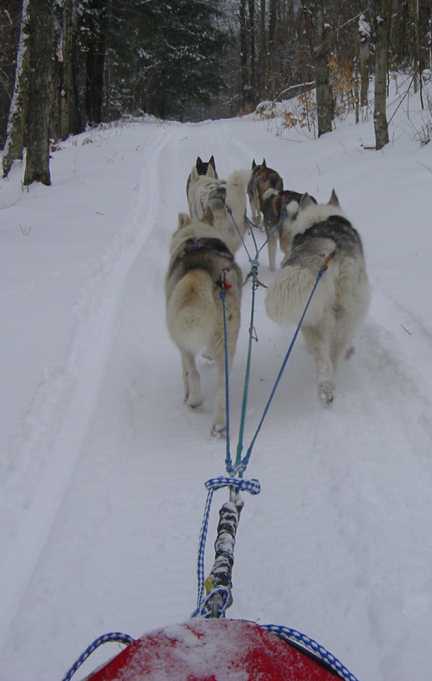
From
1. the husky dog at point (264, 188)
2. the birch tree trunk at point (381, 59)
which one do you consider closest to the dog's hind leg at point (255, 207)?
the husky dog at point (264, 188)

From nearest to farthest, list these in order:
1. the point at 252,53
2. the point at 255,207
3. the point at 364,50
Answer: the point at 255,207
the point at 364,50
the point at 252,53

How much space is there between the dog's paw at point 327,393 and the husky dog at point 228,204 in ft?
10.7

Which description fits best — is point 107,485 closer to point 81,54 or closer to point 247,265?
point 247,265

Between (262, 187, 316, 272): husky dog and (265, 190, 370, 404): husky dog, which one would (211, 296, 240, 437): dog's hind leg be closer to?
(265, 190, 370, 404): husky dog

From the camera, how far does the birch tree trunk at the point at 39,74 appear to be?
10.1m

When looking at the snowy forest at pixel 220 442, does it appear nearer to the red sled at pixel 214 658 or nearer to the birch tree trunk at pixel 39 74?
the red sled at pixel 214 658

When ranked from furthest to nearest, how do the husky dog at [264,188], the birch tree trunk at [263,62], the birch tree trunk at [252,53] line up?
the birch tree trunk at [252,53], the birch tree trunk at [263,62], the husky dog at [264,188]

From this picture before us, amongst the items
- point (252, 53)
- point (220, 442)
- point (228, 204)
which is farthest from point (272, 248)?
point (252, 53)

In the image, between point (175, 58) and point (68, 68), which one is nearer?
point (68, 68)

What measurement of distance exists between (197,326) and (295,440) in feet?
2.80

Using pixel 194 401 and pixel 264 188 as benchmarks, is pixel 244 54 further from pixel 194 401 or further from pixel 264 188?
pixel 194 401

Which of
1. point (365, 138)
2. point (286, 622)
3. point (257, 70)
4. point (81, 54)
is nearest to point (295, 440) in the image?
point (286, 622)

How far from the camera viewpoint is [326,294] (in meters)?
3.51

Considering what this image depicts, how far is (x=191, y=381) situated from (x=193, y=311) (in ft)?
2.26
